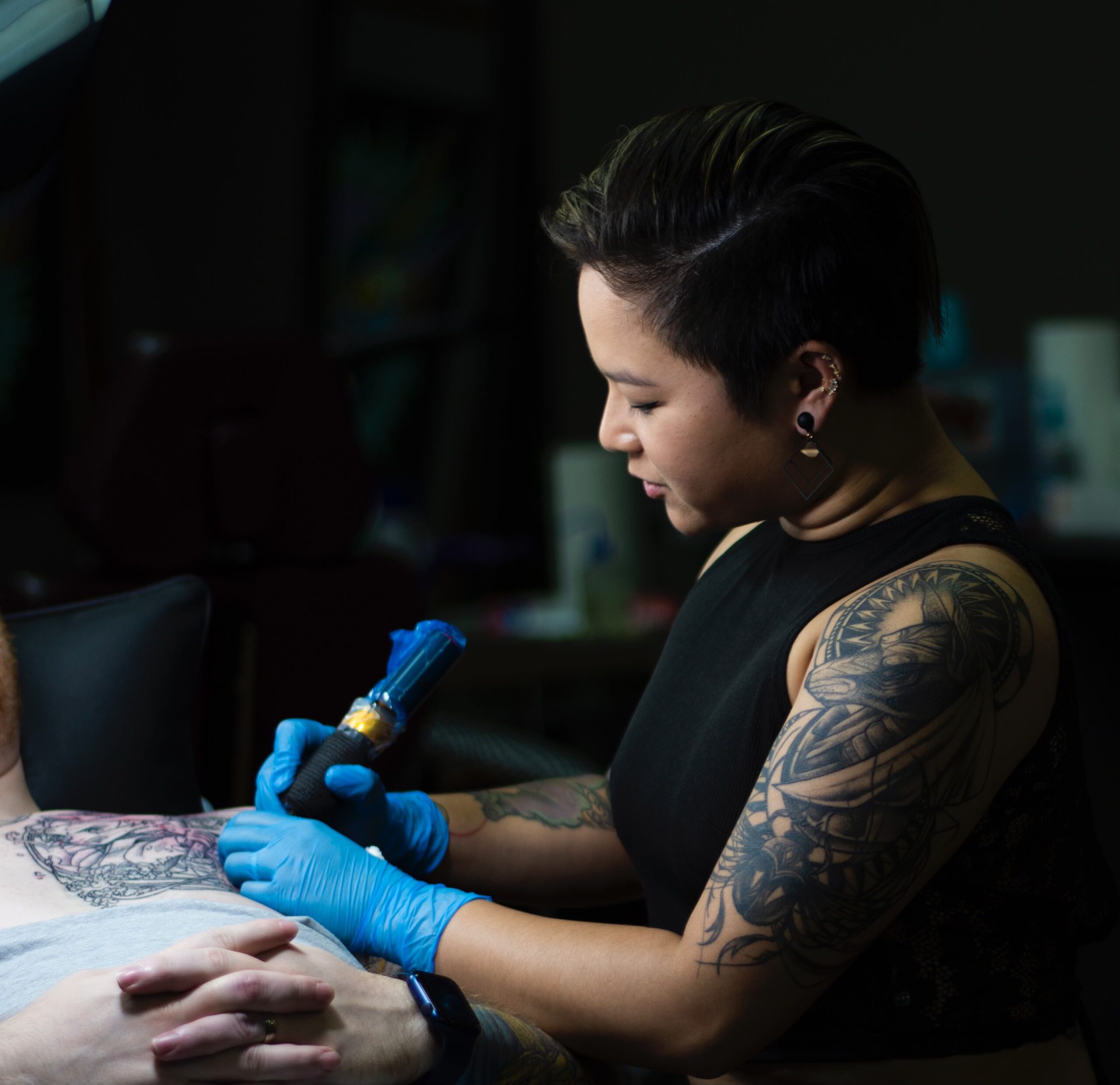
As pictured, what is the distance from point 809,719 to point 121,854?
0.74 metres

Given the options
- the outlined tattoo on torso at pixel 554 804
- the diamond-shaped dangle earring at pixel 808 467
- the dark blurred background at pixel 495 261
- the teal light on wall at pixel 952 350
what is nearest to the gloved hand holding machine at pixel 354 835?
→ the outlined tattoo on torso at pixel 554 804

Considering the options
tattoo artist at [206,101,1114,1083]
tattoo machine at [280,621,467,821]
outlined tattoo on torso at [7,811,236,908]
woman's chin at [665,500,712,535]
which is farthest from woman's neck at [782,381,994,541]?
outlined tattoo on torso at [7,811,236,908]

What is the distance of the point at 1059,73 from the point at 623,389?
2527mm

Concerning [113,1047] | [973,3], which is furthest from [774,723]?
[973,3]

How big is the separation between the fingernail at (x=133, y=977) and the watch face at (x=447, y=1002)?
0.74 ft

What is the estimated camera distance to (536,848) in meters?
1.43

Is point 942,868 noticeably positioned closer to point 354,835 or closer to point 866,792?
point 866,792

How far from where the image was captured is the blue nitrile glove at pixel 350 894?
1135mm

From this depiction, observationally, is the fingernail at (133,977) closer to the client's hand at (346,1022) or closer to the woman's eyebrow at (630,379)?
the client's hand at (346,1022)

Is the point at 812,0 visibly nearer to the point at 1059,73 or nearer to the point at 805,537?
the point at 1059,73

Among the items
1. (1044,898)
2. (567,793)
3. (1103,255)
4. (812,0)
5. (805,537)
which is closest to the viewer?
(1044,898)

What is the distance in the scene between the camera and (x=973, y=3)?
127 inches

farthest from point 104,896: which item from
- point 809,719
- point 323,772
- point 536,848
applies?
point 809,719

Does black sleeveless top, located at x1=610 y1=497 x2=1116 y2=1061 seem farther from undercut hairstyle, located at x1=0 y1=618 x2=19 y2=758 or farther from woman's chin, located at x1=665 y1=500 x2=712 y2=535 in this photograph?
undercut hairstyle, located at x1=0 y1=618 x2=19 y2=758
